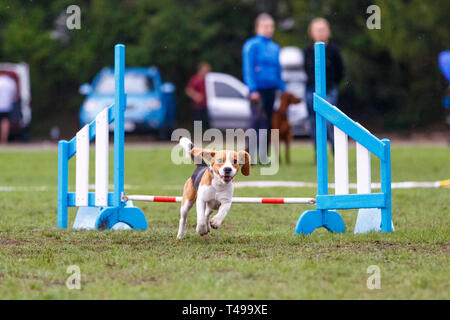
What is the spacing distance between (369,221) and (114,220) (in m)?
2.00

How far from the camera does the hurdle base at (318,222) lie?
6.10 meters

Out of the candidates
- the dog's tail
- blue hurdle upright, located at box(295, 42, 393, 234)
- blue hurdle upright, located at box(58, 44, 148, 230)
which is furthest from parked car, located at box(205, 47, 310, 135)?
the dog's tail

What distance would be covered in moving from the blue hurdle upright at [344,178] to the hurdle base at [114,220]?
1.37m

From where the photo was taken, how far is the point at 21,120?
2352 centimetres

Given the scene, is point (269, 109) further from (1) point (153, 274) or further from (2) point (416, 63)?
(2) point (416, 63)

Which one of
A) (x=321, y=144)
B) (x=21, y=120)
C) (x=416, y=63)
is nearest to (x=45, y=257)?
(x=321, y=144)

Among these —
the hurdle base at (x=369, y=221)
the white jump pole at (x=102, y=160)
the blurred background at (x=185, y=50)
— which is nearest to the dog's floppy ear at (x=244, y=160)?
the hurdle base at (x=369, y=221)

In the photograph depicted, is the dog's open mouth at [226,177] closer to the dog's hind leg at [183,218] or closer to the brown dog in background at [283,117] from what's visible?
the dog's hind leg at [183,218]

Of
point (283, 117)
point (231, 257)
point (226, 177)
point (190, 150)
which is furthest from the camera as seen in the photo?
point (283, 117)

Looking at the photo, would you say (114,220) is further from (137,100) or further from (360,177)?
(137,100)

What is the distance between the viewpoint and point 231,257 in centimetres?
506

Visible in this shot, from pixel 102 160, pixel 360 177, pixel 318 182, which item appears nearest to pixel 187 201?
pixel 102 160

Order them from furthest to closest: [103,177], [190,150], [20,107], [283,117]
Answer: [20,107] < [283,117] < [103,177] < [190,150]

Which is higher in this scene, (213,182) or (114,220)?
(213,182)
